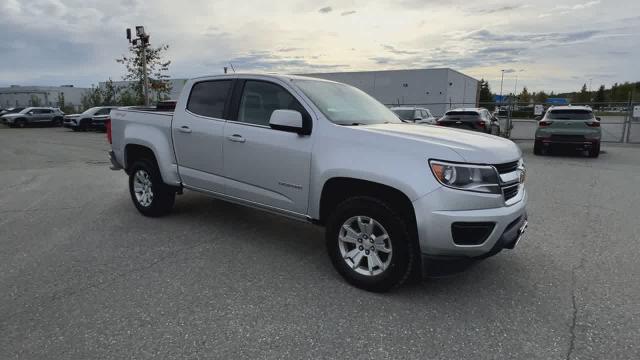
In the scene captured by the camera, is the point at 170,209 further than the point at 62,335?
Yes

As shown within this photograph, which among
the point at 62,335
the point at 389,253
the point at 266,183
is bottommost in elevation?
the point at 62,335

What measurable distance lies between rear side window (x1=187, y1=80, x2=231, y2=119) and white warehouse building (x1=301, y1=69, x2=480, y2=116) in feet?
110

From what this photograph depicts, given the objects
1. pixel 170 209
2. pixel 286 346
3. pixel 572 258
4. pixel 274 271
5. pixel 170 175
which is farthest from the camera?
pixel 170 209

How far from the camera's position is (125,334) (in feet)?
10.1

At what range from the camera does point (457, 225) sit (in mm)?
3268

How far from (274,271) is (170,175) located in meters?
2.16

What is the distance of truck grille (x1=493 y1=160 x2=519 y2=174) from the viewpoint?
3492 mm

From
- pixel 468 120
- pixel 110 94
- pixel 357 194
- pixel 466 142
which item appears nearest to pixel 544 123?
pixel 468 120

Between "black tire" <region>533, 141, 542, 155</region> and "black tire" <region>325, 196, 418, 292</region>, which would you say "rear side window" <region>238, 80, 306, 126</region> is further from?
"black tire" <region>533, 141, 542, 155</region>

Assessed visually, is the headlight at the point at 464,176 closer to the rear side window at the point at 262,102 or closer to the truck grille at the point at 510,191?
the truck grille at the point at 510,191

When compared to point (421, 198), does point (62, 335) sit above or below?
below

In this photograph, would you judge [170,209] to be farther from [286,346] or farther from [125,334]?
[286,346]

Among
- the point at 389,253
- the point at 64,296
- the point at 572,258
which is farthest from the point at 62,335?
the point at 572,258

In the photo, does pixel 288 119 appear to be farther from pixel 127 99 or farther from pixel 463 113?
pixel 127 99
